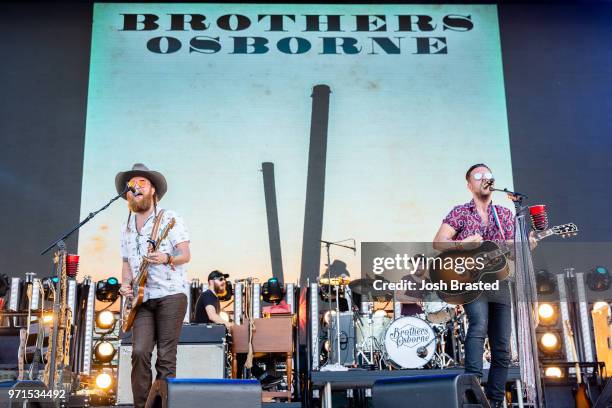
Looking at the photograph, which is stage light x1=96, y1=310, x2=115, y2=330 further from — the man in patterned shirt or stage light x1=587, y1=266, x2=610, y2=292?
stage light x1=587, y1=266, x2=610, y2=292

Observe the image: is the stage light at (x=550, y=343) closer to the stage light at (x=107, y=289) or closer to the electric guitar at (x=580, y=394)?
the electric guitar at (x=580, y=394)

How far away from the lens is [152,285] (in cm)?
378

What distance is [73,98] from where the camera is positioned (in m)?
8.52

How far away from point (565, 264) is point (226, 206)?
3.95 m

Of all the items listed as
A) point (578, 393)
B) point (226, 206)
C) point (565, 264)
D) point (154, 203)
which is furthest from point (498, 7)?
point (154, 203)

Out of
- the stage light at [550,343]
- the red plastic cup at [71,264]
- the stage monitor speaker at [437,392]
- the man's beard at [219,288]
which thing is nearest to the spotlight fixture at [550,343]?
the stage light at [550,343]

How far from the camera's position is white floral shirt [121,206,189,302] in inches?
149

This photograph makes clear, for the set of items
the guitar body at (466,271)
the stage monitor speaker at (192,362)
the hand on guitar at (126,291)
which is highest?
the guitar body at (466,271)

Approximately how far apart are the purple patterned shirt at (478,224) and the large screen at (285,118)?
4008 mm

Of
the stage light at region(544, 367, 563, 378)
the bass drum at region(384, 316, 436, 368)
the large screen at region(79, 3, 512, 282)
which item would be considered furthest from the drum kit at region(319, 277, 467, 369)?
the stage light at region(544, 367, 563, 378)

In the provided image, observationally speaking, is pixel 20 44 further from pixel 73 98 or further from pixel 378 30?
pixel 378 30

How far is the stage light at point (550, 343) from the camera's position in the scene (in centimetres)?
773

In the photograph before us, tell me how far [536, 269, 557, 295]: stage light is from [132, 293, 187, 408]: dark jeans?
5231 mm

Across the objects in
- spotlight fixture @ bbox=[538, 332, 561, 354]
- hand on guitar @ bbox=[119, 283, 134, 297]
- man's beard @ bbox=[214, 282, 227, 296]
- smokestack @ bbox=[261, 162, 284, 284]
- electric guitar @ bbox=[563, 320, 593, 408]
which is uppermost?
smokestack @ bbox=[261, 162, 284, 284]
